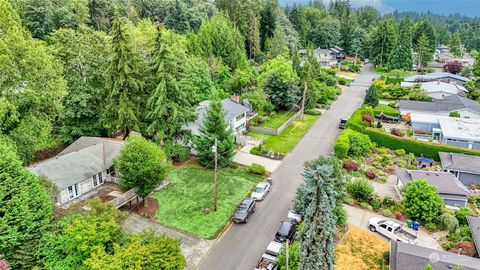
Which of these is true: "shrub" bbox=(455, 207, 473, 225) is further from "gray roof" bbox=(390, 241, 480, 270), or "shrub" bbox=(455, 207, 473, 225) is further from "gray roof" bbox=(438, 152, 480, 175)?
"gray roof" bbox=(438, 152, 480, 175)

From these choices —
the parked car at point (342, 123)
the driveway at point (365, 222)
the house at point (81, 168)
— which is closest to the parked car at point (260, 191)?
the driveway at point (365, 222)

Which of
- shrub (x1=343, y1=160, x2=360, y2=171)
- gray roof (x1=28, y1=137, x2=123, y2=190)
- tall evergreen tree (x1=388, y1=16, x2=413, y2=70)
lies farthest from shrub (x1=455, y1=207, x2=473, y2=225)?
tall evergreen tree (x1=388, y1=16, x2=413, y2=70)

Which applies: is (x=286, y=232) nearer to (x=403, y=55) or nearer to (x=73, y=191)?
(x=73, y=191)

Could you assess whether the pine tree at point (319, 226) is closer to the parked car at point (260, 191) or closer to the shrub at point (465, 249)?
the shrub at point (465, 249)

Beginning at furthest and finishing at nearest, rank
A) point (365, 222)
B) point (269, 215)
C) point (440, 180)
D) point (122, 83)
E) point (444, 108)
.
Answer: point (444, 108) → point (122, 83) → point (440, 180) → point (269, 215) → point (365, 222)

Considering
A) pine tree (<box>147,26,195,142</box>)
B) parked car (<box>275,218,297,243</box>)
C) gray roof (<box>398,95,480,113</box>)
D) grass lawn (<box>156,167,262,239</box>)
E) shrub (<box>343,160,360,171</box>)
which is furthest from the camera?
gray roof (<box>398,95,480,113</box>)

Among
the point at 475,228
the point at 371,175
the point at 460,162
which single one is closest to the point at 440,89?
the point at 460,162

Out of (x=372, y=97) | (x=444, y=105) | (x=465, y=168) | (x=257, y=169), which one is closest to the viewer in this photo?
(x=465, y=168)
